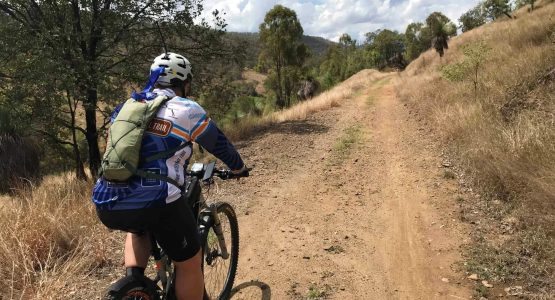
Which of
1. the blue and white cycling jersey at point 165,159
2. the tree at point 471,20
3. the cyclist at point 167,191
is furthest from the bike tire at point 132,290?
the tree at point 471,20

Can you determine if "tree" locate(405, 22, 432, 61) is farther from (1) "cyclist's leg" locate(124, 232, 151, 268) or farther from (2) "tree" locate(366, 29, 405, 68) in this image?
(1) "cyclist's leg" locate(124, 232, 151, 268)

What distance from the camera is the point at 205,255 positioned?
3.80 m

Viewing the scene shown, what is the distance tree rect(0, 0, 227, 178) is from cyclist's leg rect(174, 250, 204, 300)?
8.51 m

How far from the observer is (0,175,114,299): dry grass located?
150 inches

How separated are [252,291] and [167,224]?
1999 millimetres

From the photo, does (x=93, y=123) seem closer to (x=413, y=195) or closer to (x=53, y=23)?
(x=53, y=23)

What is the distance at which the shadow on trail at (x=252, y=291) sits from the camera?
4.19m

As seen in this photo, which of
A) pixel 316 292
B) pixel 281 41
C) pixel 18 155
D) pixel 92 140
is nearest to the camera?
pixel 316 292

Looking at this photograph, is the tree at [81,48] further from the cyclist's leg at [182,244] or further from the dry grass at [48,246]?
the cyclist's leg at [182,244]

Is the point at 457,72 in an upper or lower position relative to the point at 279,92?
lower

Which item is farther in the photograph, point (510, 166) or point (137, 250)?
point (510, 166)

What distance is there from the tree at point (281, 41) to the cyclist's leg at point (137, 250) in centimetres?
2475

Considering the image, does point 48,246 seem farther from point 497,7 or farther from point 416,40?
point 416,40

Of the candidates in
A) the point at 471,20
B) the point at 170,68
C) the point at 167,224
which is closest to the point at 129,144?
the point at 167,224
